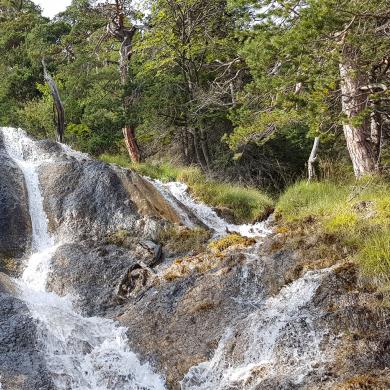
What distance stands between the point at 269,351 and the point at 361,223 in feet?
8.83

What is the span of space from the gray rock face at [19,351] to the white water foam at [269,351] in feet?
5.14

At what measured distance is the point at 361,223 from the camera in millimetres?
6973

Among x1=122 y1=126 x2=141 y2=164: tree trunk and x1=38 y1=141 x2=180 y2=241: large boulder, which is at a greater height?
x1=122 y1=126 x2=141 y2=164: tree trunk

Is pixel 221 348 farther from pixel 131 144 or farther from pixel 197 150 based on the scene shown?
pixel 131 144

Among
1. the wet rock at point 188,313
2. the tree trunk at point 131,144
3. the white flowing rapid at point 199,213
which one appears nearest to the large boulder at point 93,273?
the wet rock at point 188,313

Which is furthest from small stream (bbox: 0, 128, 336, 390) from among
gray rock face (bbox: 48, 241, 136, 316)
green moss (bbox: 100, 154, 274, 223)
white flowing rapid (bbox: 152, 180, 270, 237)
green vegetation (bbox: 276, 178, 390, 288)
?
green moss (bbox: 100, 154, 274, 223)

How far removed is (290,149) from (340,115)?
8.82m

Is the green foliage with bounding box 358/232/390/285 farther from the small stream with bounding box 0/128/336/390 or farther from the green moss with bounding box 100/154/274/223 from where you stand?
the green moss with bounding box 100/154/274/223

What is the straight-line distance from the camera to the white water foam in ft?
15.8

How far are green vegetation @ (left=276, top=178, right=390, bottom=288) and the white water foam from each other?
713 mm

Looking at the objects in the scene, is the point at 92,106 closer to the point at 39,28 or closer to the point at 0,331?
the point at 39,28

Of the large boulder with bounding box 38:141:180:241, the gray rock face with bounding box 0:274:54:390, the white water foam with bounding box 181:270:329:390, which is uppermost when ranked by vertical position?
the large boulder with bounding box 38:141:180:241

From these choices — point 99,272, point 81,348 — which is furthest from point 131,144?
point 81,348

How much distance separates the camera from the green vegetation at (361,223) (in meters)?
5.73
